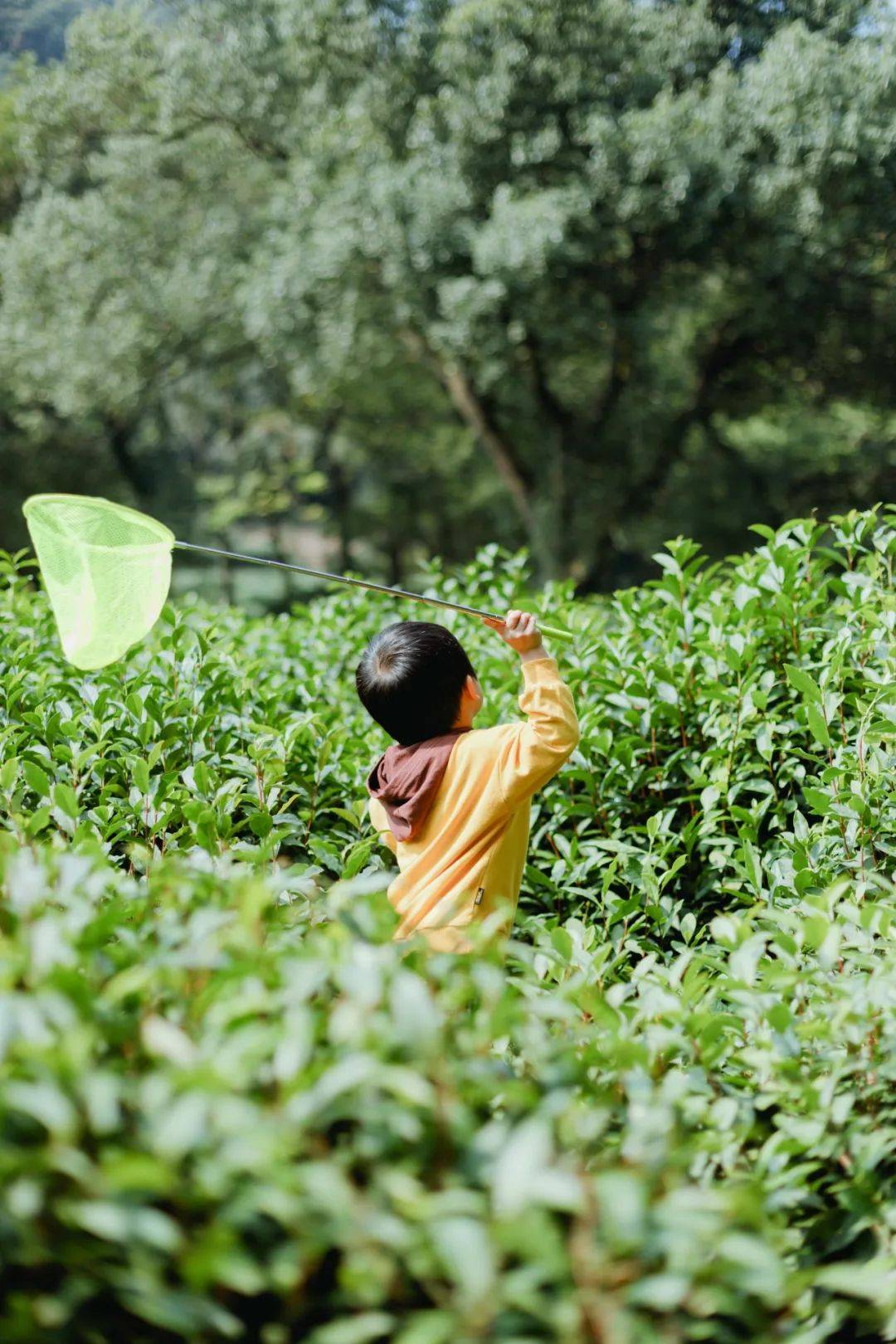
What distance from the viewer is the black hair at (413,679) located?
8.60 ft

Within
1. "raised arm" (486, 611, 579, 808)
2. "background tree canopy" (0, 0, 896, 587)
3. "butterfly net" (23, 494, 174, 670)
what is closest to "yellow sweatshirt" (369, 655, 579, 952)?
"raised arm" (486, 611, 579, 808)

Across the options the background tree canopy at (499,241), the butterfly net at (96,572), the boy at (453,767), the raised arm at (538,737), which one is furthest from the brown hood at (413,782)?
the background tree canopy at (499,241)

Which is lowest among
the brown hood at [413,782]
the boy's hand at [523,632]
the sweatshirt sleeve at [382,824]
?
the sweatshirt sleeve at [382,824]

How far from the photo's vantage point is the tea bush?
1159mm

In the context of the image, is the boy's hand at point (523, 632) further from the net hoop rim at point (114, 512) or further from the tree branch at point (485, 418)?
the tree branch at point (485, 418)

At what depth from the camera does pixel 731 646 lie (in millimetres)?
3213

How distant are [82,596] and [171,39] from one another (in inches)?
667

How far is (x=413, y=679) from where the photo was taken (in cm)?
261

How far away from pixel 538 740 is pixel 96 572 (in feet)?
3.79

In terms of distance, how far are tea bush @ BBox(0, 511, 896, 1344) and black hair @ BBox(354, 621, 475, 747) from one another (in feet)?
1.27

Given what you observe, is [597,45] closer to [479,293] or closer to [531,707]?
[479,293]

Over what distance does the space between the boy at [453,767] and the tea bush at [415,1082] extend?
0.20 meters

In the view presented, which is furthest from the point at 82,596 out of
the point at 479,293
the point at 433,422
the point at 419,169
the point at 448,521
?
the point at 448,521

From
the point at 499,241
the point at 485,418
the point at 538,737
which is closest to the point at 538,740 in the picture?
the point at 538,737
